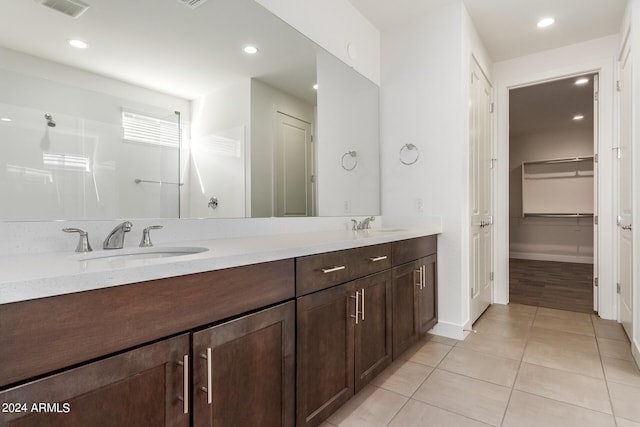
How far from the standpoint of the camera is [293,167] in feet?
6.98

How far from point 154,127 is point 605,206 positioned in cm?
372

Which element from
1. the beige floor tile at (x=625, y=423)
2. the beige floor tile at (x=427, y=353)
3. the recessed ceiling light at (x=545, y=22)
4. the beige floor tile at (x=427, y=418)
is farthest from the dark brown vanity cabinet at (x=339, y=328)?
the recessed ceiling light at (x=545, y=22)

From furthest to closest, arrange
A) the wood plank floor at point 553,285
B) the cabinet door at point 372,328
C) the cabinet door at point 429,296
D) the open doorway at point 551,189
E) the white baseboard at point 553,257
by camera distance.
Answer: the white baseboard at point 553,257
the open doorway at point 551,189
the wood plank floor at point 553,285
the cabinet door at point 429,296
the cabinet door at point 372,328

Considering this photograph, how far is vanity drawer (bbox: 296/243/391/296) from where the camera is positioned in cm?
129

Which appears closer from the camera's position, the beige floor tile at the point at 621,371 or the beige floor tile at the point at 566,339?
the beige floor tile at the point at 621,371

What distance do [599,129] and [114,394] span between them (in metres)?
4.02

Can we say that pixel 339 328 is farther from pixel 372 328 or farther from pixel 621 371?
pixel 621 371

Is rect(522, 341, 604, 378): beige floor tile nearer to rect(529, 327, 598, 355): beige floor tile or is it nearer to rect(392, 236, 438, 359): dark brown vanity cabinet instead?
rect(529, 327, 598, 355): beige floor tile

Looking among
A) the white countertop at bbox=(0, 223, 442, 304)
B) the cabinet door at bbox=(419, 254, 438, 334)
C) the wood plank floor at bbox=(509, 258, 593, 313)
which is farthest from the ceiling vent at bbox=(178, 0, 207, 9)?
the wood plank floor at bbox=(509, 258, 593, 313)

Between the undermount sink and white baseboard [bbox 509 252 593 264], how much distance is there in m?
7.07

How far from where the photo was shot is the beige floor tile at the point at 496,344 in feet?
7.28

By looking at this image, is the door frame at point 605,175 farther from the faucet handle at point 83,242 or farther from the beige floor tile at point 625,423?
the faucet handle at point 83,242

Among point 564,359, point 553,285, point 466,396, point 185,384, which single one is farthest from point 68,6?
point 553,285

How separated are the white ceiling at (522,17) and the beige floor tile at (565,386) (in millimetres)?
2629
